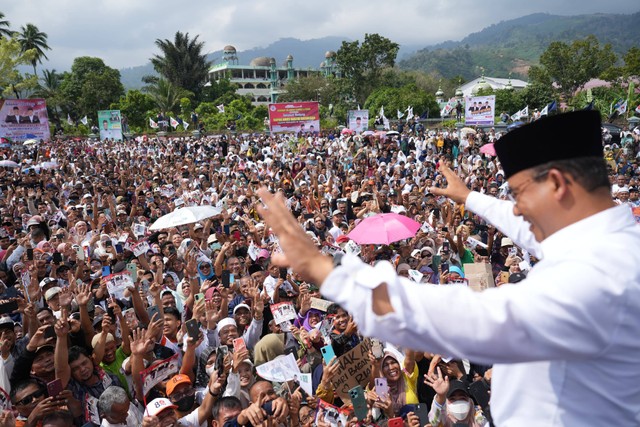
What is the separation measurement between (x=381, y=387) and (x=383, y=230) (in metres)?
3.35

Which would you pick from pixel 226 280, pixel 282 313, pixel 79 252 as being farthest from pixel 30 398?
pixel 79 252

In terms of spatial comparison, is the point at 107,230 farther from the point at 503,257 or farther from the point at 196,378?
the point at 503,257

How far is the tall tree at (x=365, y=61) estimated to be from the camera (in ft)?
154

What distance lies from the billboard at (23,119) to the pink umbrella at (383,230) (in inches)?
783

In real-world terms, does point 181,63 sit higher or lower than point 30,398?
higher

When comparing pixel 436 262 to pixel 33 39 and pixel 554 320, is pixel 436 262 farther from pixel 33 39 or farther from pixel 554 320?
pixel 33 39

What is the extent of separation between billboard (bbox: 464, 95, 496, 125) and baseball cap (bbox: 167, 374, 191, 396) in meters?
21.5

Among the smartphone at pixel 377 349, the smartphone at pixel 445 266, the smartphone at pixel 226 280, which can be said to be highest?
the smartphone at pixel 226 280

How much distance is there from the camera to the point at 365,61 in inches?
1881

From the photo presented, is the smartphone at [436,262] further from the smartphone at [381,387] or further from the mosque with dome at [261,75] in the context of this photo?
the mosque with dome at [261,75]

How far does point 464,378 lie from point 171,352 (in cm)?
245

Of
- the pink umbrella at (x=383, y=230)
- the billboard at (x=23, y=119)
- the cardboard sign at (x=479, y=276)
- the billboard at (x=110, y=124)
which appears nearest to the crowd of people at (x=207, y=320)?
the cardboard sign at (x=479, y=276)

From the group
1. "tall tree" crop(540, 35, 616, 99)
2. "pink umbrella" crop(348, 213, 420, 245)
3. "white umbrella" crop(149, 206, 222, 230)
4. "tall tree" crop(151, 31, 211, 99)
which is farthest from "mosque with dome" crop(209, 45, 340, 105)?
"pink umbrella" crop(348, 213, 420, 245)

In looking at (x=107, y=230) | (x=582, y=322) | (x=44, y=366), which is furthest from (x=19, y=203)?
(x=582, y=322)
